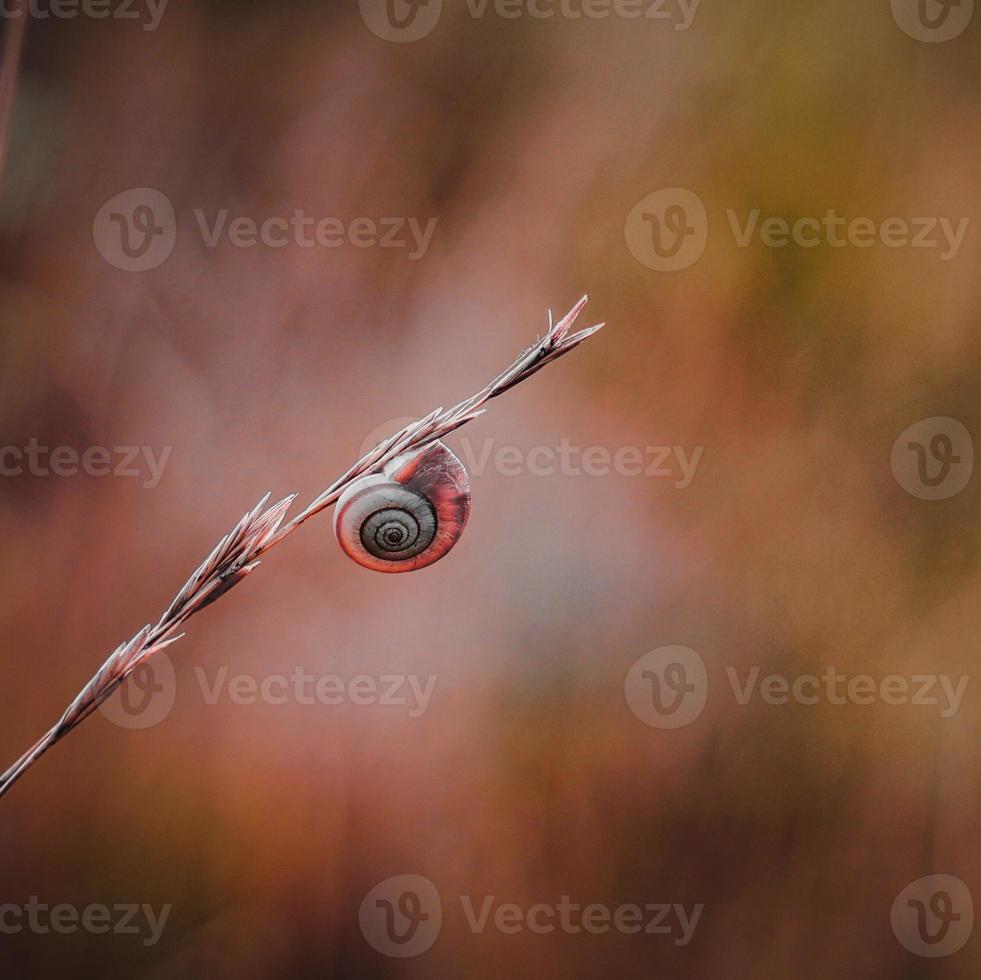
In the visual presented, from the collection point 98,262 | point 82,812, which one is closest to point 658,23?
point 98,262

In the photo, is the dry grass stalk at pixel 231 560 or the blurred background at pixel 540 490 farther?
the blurred background at pixel 540 490

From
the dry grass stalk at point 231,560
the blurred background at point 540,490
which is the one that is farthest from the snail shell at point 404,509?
the blurred background at point 540,490

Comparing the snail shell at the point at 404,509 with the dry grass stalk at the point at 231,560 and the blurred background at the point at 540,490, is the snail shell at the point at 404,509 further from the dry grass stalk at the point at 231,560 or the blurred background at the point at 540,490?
the blurred background at the point at 540,490

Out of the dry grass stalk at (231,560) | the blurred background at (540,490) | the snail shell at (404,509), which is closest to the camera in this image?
the dry grass stalk at (231,560)

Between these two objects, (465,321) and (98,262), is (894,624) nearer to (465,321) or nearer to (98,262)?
(465,321)

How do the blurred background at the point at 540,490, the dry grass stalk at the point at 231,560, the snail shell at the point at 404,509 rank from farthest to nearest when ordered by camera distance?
the blurred background at the point at 540,490, the snail shell at the point at 404,509, the dry grass stalk at the point at 231,560
